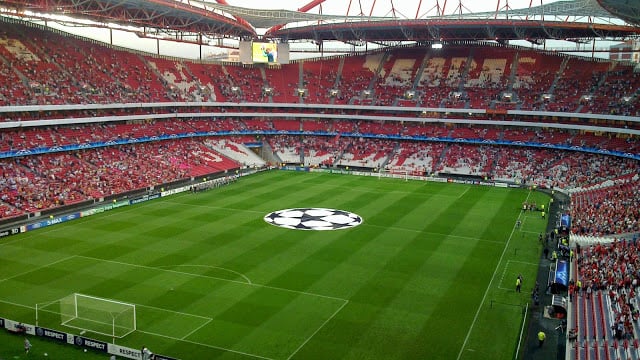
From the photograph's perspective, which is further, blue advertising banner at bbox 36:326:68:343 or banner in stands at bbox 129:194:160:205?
banner in stands at bbox 129:194:160:205

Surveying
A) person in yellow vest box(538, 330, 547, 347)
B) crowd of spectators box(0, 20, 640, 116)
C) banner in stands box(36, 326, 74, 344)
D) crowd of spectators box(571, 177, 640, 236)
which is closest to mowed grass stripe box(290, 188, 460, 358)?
person in yellow vest box(538, 330, 547, 347)

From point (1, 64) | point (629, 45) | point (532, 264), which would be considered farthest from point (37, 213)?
point (629, 45)

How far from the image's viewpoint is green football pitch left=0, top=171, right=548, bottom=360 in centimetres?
2442

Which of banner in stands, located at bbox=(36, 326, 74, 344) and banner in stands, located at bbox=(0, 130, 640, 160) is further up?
banner in stands, located at bbox=(0, 130, 640, 160)

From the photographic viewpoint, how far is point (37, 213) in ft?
146

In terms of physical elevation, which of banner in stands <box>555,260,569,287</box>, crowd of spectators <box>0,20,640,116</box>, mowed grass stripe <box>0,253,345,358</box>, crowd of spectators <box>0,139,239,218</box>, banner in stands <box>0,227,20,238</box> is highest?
crowd of spectators <box>0,20,640,116</box>

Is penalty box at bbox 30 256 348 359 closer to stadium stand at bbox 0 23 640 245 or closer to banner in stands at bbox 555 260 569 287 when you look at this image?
banner in stands at bbox 555 260 569 287

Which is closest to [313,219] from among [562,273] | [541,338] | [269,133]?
[562,273]

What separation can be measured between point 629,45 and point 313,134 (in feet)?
238

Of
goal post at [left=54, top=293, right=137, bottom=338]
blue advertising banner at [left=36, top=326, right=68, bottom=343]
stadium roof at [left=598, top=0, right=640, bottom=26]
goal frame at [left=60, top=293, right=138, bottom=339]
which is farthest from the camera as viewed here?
stadium roof at [left=598, top=0, right=640, bottom=26]

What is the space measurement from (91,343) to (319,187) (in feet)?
128

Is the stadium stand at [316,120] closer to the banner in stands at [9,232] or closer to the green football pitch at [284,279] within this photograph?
the banner in stands at [9,232]

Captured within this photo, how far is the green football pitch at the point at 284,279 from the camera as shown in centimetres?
2442

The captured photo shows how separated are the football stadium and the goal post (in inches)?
3.9
